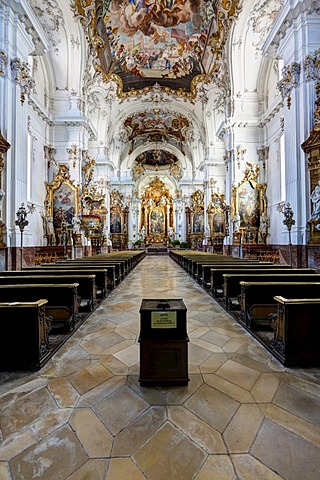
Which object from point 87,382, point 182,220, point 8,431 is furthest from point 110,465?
point 182,220

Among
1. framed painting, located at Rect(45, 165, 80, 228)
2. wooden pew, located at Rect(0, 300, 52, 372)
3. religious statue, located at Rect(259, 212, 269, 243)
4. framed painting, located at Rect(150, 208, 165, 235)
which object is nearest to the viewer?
wooden pew, located at Rect(0, 300, 52, 372)

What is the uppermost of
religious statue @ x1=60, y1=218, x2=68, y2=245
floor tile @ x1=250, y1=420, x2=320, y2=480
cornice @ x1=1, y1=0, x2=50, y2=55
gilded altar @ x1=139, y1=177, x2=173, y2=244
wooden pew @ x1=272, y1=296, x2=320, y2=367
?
cornice @ x1=1, y1=0, x2=50, y2=55

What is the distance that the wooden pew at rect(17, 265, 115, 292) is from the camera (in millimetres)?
4520

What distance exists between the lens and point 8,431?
63.7 inches

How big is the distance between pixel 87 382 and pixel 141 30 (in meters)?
16.6

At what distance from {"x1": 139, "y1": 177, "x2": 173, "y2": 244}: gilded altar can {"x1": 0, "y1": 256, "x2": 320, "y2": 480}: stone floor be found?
94.9 feet

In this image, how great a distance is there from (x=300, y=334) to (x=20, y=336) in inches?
108

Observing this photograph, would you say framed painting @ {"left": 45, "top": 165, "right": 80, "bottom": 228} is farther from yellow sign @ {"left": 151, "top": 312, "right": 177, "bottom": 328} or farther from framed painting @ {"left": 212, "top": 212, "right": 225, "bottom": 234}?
yellow sign @ {"left": 151, "top": 312, "right": 177, "bottom": 328}

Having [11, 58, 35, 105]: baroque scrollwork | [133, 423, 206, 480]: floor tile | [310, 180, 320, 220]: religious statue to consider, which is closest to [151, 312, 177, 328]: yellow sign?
[133, 423, 206, 480]: floor tile

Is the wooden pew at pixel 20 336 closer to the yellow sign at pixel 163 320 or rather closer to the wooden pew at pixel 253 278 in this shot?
the yellow sign at pixel 163 320

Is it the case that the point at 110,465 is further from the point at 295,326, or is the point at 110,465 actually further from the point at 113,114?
the point at 113,114

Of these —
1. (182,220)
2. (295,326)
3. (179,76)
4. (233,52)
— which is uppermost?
(179,76)

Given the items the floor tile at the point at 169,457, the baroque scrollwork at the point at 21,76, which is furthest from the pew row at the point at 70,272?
the baroque scrollwork at the point at 21,76

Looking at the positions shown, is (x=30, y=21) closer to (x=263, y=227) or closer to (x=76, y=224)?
(x=76, y=224)
